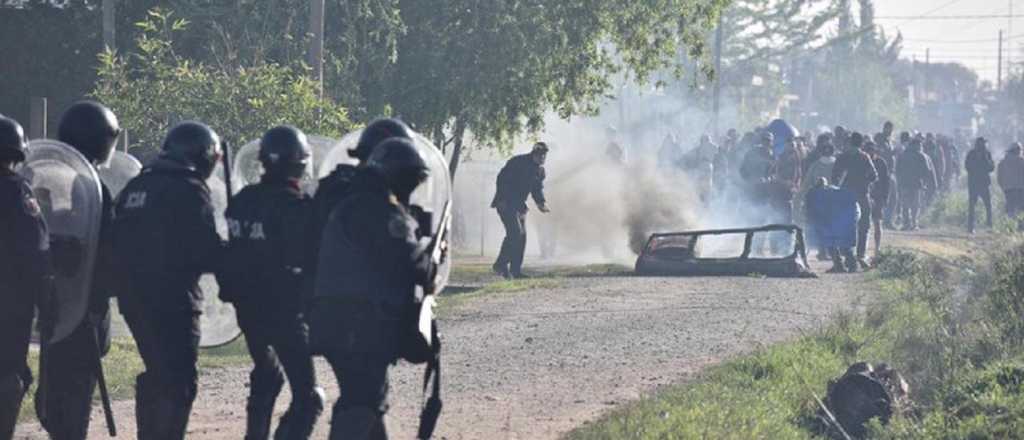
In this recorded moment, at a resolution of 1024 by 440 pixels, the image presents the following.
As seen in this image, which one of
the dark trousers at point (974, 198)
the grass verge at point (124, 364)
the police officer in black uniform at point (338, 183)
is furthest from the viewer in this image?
the dark trousers at point (974, 198)

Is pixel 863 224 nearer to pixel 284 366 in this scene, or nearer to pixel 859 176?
pixel 859 176

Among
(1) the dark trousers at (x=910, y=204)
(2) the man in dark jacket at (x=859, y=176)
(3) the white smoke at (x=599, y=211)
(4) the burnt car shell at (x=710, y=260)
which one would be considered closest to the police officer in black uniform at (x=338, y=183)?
(4) the burnt car shell at (x=710, y=260)

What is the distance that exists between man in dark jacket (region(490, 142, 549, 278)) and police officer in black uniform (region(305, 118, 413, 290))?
45.0ft

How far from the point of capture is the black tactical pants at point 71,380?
332 inches

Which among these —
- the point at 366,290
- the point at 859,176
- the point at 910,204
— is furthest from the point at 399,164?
the point at 910,204

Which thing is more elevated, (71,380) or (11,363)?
(11,363)

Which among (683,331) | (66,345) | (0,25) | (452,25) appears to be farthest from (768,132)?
(66,345)

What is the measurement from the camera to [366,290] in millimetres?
7582

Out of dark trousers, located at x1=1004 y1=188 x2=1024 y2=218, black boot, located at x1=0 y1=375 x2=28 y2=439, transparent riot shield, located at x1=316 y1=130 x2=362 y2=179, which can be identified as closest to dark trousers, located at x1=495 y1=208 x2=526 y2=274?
transparent riot shield, located at x1=316 y1=130 x2=362 y2=179

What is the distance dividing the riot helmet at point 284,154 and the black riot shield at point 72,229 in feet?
2.45

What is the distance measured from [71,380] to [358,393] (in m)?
1.58

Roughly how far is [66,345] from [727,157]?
24.3 metres

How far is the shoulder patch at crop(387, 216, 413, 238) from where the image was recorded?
24.6 feet

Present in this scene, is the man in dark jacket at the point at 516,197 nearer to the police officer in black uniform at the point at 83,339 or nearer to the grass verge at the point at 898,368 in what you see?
the grass verge at the point at 898,368
